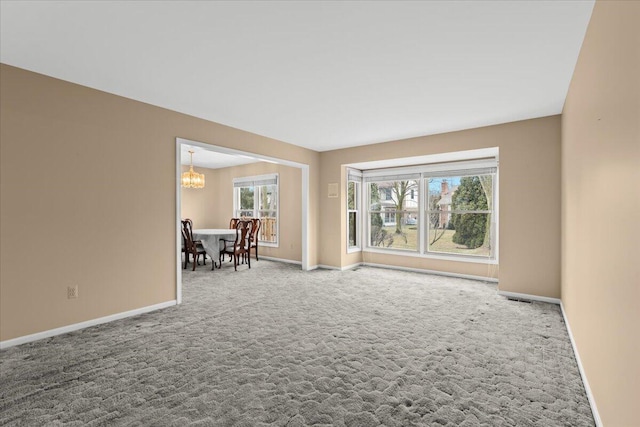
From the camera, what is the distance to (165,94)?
11.5 feet

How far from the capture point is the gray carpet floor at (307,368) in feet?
6.25

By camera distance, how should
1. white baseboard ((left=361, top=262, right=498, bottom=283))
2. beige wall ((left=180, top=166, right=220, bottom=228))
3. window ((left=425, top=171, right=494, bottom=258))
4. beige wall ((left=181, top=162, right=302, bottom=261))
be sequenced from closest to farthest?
white baseboard ((left=361, top=262, right=498, bottom=283)) → window ((left=425, top=171, right=494, bottom=258)) → beige wall ((left=181, top=162, right=302, bottom=261)) → beige wall ((left=180, top=166, right=220, bottom=228))

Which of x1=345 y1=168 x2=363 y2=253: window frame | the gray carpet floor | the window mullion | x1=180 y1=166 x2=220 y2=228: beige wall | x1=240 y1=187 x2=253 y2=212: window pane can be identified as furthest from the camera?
x1=180 y1=166 x2=220 y2=228: beige wall

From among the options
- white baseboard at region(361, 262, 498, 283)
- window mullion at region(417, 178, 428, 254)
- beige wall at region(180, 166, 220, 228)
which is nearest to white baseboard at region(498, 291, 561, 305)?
white baseboard at region(361, 262, 498, 283)

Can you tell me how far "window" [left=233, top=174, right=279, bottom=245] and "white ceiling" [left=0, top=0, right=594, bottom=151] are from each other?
403cm

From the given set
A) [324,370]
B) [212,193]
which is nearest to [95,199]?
[324,370]

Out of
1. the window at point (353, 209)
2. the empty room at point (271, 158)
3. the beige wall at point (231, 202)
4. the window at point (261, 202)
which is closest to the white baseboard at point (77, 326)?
the empty room at point (271, 158)

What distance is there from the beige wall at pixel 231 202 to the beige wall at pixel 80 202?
3.51 metres

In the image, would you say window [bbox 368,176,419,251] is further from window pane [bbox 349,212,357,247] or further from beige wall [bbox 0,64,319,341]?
beige wall [bbox 0,64,319,341]

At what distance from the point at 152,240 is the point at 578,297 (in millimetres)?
4460

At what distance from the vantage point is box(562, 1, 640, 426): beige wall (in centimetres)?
127

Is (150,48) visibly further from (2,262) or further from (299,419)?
(299,419)

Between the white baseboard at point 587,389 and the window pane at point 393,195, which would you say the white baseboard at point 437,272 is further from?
the white baseboard at point 587,389

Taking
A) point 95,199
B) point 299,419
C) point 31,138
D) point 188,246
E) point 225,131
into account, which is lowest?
point 299,419
